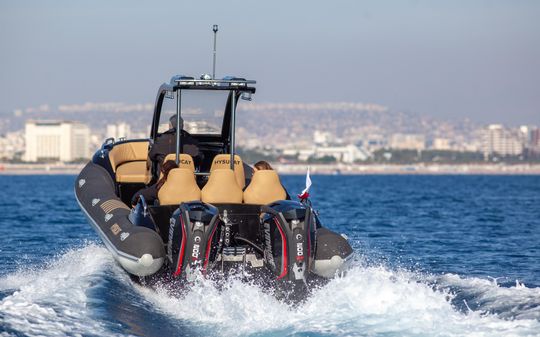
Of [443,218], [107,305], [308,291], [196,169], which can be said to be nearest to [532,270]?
[196,169]

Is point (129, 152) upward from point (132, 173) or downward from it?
upward

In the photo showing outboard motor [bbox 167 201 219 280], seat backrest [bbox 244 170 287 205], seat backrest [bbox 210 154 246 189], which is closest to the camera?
outboard motor [bbox 167 201 219 280]

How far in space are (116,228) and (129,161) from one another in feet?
11.6

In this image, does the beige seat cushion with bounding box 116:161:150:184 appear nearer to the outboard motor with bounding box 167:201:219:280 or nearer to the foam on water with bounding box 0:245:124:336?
the foam on water with bounding box 0:245:124:336

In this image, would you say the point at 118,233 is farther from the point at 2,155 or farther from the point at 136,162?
the point at 2,155

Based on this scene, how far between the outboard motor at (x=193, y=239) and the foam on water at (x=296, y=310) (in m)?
0.21

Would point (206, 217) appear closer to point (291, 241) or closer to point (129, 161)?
point (291, 241)

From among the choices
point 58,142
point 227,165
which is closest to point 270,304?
point 227,165

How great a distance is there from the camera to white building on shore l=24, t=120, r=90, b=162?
15812 centimetres

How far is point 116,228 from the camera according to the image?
11.3 meters

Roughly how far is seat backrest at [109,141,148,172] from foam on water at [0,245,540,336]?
3.56 metres

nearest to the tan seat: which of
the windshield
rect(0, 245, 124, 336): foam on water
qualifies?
the windshield

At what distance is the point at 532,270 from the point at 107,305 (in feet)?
23.6

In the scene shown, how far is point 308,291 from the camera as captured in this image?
10.1 metres
